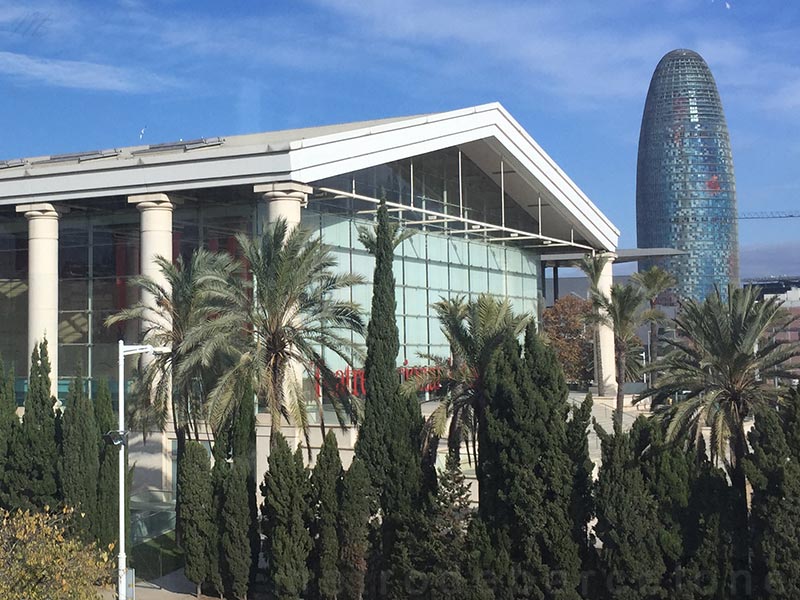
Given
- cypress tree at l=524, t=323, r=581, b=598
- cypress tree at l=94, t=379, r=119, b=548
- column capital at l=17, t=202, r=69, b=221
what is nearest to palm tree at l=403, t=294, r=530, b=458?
cypress tree at l=524, t=323, r=581, b=598

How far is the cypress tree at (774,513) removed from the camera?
1978 centimetres

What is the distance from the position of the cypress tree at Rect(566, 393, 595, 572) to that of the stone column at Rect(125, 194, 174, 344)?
49.4ft

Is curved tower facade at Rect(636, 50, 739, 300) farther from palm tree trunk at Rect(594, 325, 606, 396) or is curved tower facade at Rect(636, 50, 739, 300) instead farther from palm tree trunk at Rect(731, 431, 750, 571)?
palm tree trunk at Rect(731, 431, 750, 571)

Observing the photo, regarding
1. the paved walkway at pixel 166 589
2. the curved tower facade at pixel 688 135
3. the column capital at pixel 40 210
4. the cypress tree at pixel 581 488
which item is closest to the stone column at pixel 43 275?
the column capital at pixel 40 210

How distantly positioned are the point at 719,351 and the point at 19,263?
27026 millimetres

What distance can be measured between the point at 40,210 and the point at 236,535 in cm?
1595

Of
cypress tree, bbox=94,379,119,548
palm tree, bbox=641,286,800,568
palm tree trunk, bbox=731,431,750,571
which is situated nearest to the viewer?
palm tree trunk, bbox=731,431,750,571

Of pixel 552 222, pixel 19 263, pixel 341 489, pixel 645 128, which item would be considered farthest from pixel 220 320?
pixel 645 128

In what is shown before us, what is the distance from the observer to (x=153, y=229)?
3275 centimetres

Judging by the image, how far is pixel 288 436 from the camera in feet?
101

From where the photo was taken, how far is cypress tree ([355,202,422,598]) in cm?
2361

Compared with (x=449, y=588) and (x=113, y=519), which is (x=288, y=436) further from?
(x=449, y=588)

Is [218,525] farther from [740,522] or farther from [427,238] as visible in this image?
[427,238]

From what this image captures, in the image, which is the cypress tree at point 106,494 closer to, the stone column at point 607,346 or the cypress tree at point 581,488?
the cypress tree at point 581,488
